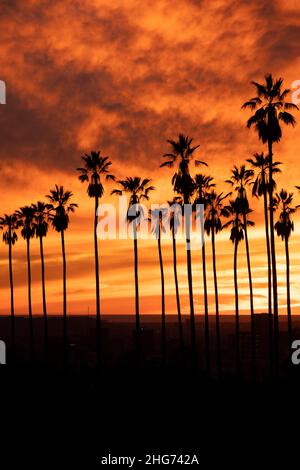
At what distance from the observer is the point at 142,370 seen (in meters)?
61.4

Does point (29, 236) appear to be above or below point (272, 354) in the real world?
above

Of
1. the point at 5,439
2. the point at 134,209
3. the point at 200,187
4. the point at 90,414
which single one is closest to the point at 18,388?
the point at 90,414

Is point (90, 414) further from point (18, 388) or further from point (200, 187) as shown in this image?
point (200, 187)

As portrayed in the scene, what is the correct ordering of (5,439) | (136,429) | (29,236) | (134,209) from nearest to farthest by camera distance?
(5,439) < (136,429) < (134,209) < (29,236)

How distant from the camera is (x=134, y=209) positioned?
73.8 m

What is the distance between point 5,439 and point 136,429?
821cm
